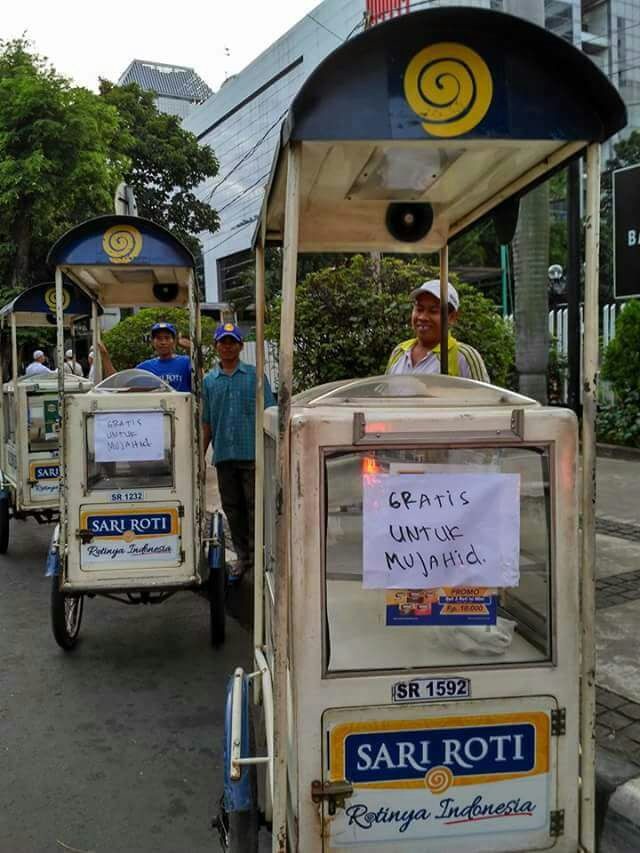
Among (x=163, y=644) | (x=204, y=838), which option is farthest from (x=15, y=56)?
(x=204, y=838)

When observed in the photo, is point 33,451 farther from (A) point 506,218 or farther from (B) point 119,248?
(A) point 506,218

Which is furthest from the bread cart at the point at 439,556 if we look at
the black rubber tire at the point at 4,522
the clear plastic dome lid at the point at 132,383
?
the black rubber tire at the point at 4,522

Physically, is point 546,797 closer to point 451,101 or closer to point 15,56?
point 451,101

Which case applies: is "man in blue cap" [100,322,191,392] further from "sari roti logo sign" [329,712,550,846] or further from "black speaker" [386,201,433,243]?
"sari roti logo sign" [329,712,550,846]

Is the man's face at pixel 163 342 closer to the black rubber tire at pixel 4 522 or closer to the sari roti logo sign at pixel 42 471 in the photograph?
the sari roti logo sign at pixel 42 471

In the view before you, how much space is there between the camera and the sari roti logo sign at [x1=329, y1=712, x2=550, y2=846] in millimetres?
1964

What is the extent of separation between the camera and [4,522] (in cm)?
719

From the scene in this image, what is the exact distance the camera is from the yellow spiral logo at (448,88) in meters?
1.79

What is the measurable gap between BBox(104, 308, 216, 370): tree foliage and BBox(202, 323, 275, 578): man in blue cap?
27.8 ft

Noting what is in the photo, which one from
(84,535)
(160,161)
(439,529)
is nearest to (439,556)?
(439,529)

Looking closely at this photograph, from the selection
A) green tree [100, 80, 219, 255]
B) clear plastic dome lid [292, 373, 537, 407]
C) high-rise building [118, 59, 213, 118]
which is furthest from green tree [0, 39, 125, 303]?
high-rise building [118, 59, 213, 118]

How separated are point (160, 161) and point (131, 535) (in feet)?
85.4

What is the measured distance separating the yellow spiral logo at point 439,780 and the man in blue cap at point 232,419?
129 inches

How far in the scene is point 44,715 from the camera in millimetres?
3912
